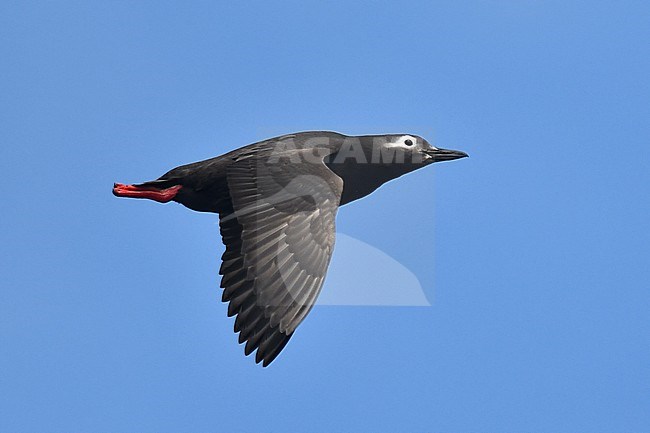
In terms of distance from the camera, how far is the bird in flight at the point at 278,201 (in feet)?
28.2

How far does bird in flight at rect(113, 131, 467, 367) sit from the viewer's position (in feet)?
28.2

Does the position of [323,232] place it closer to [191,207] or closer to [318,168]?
[318,168]

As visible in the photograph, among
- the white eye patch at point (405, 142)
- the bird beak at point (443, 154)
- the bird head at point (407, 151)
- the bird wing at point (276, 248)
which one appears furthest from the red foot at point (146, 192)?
the bird beak at point (443, 154)

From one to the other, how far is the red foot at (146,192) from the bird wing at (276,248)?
0.86m

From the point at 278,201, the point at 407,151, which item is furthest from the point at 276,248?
the point at 407,151

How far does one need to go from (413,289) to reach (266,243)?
7.13 feet

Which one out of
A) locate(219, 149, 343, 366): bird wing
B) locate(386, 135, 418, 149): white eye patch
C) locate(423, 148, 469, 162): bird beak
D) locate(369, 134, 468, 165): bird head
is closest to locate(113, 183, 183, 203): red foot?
locate(219, 149, 343, 366): bird wing

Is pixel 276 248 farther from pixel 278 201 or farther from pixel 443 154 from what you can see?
pixel 443 154

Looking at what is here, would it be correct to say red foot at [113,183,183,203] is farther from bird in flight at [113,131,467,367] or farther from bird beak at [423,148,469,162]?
bird beak at [423,148,469,162]

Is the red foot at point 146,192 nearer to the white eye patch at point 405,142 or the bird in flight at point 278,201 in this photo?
the bird in flight at point 278,201

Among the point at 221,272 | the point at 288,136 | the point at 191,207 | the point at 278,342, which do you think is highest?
the point at 288,136

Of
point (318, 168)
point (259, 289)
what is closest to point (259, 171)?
point (318, 168)

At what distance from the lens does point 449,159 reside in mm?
11484

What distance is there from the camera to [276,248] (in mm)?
8727
